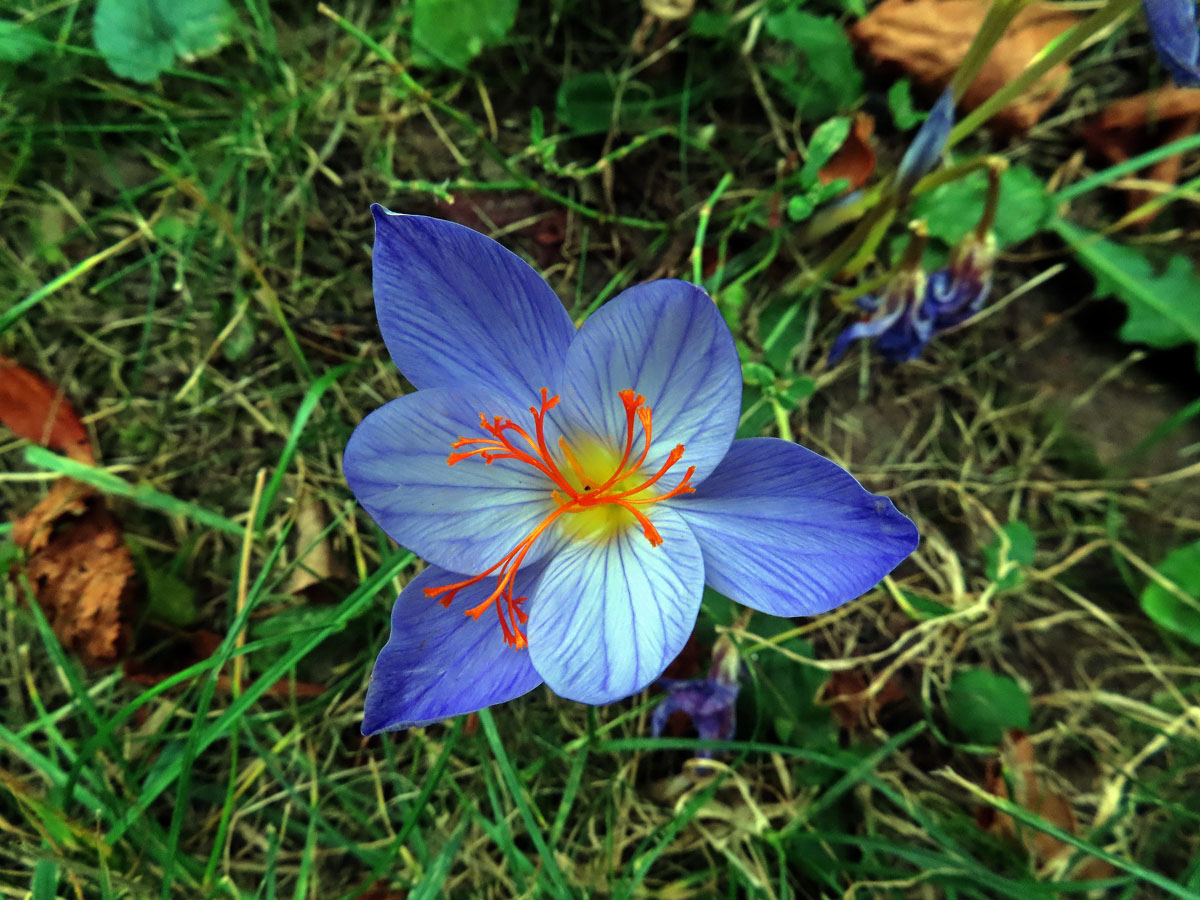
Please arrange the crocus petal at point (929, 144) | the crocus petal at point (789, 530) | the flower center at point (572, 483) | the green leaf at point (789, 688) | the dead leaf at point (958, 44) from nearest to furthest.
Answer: the crocus petal at point (789, 530)
the flower center at point (572, 483)
the crocus petal at point (929, 144)
the green leaf at point (789, 688)
the dead leaf at point (958, 44)

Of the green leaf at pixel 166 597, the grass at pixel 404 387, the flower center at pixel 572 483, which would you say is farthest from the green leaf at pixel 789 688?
the green leaf at pixel 166 597

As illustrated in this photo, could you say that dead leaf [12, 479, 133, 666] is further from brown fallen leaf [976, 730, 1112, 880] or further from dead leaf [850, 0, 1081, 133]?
dead leaf [850, 0, 1081, 133]

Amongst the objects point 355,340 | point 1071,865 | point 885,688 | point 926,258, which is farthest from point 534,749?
point 926,258

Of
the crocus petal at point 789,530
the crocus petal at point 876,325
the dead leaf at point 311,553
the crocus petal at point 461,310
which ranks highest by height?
the crocus petal at point 461,310

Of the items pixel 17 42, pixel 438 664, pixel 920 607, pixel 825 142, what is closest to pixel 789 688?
pixel 920 607

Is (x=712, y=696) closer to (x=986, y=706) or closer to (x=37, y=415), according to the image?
(x=986, y=706)

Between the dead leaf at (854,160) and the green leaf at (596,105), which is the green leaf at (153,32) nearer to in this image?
the green leaf at (596,105)
